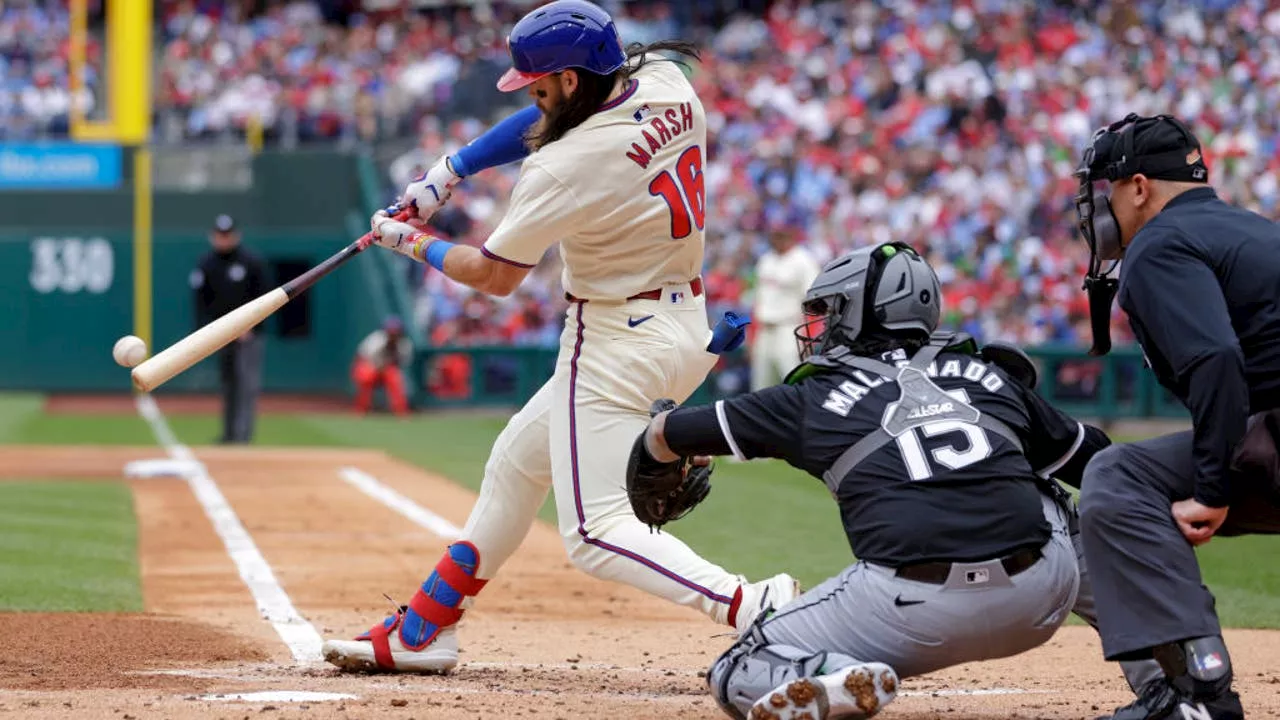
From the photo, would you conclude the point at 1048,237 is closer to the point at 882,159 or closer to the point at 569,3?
the point at 882,159

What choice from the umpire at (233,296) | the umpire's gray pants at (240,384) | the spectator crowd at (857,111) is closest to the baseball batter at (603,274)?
the umpire at (233,296)

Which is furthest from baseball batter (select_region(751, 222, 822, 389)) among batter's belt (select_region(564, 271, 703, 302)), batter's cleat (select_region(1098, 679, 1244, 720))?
batter's cleat (select_region(1098, 679, 1244, 720))

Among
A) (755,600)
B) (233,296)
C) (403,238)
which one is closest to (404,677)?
(755,600)

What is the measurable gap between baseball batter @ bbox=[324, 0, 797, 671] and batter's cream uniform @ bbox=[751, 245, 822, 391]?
10.7 m

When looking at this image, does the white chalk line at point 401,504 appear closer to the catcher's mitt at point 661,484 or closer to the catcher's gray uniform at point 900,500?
the catcher's mitt at point 661,484

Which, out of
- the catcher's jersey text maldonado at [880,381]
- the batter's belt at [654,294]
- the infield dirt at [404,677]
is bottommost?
the infield dirt at [404,677]

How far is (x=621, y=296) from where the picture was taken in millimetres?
5039

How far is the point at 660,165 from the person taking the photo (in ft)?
16.4

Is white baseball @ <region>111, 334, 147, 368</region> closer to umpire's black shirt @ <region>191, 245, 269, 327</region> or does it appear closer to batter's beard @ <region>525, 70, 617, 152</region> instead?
batter's beard @ <region>525, 70, 617, 152</region>

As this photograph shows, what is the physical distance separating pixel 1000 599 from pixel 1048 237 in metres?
17.3

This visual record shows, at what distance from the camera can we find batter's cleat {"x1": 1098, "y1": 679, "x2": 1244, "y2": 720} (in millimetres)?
3980

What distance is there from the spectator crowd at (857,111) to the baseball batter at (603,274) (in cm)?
1531

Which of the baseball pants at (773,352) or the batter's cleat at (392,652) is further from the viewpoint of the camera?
the baseball pants at (773,352)

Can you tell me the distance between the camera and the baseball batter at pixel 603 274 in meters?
4.86
